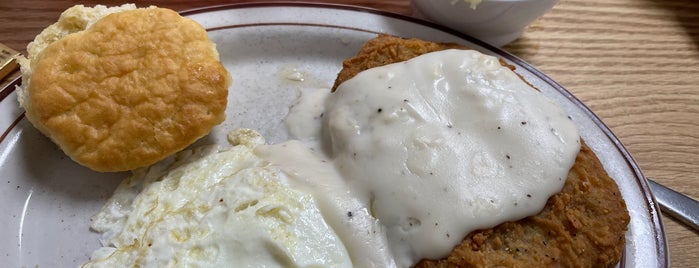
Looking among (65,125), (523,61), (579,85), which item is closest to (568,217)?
(523,61)

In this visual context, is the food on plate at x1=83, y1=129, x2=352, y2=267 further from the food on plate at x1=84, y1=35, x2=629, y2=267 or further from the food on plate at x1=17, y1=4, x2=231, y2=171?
the food on plate at x1=17, y1=4, x2=231, y2=171

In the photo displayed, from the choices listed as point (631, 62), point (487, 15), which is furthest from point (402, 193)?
point (631, 62)

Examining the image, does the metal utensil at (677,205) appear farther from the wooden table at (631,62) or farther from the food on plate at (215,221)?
the food on plate at (215,221)

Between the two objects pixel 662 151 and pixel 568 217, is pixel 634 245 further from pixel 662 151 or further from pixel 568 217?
pixel 662 151

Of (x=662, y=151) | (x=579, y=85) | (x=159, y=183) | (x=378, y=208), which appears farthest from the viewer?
(x=579, y=85)

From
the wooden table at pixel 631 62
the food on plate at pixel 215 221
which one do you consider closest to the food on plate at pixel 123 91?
the food on plate at pixel 215 221

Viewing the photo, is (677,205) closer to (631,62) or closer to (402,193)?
(631,62)

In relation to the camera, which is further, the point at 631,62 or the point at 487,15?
the point at 631,62
